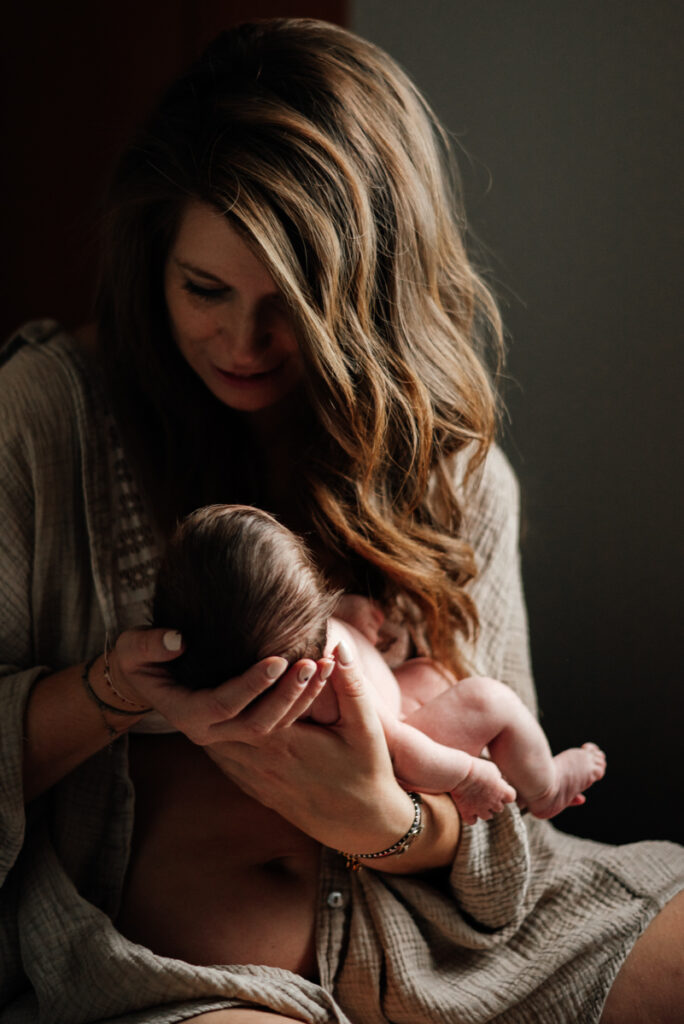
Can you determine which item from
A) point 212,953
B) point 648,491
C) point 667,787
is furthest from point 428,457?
point 667,787

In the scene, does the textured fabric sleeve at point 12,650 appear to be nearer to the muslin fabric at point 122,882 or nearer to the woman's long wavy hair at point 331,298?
the muslin fabric at point 122,882

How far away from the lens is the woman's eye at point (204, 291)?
3.73ft

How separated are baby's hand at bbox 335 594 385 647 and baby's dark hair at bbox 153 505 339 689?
0.62 ft

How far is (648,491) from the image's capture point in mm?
1556

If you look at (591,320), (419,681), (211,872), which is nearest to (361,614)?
(419,681)

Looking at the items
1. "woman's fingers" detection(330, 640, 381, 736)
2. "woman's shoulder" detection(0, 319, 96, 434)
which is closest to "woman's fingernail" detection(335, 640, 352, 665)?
"woman's fingers" detection(330, 640, 381, 736)

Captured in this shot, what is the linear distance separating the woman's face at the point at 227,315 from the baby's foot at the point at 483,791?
19.3 inches

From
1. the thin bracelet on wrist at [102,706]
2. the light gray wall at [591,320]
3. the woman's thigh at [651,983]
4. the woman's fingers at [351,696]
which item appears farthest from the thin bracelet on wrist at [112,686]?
the light gray wall at [591,320]

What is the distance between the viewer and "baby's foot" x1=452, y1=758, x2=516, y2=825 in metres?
1.09

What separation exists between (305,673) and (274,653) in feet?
0.12

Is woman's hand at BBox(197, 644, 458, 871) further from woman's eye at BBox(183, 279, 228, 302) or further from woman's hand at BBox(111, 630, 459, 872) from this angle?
woman's eye at BBox(183, 279, 228, 302)

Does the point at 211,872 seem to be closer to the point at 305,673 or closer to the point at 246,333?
the point at 305,673

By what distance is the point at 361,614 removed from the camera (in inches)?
47.5

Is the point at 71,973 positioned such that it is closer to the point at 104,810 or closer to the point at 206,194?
the point at 104,810
